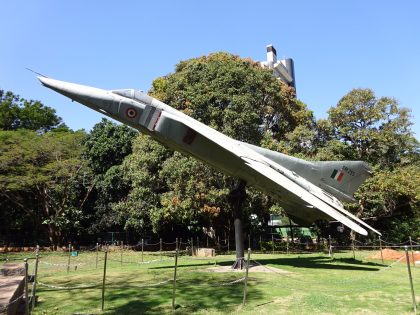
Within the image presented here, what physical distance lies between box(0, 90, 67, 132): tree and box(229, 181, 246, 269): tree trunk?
31643 millimetres

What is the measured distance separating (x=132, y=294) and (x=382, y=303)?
19.3 ft

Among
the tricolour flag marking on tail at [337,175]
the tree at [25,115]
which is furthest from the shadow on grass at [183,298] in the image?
the tree at [25,115]

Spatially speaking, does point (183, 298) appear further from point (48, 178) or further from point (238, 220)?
point (48, 178)

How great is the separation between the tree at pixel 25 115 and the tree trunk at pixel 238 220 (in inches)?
1246

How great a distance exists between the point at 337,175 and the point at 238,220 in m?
5.17

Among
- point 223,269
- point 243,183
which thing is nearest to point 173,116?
point 243,183

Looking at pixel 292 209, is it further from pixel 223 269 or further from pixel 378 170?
pixel 378 170

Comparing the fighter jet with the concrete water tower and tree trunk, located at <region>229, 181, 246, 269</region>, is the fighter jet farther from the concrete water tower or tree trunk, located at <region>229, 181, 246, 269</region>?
the concrete water tower

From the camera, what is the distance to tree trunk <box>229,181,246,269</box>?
13.4 m

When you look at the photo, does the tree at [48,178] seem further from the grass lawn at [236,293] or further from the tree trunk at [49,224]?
the grass lawn at [236,293]

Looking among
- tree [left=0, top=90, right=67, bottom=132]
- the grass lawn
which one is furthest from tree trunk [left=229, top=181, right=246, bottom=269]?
tree [left=0, top=90, right=67, bottom=132]

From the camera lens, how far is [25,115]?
38938 mm

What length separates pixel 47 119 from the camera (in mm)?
41281

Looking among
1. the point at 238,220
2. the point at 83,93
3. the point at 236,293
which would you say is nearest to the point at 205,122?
the point at 238,220
